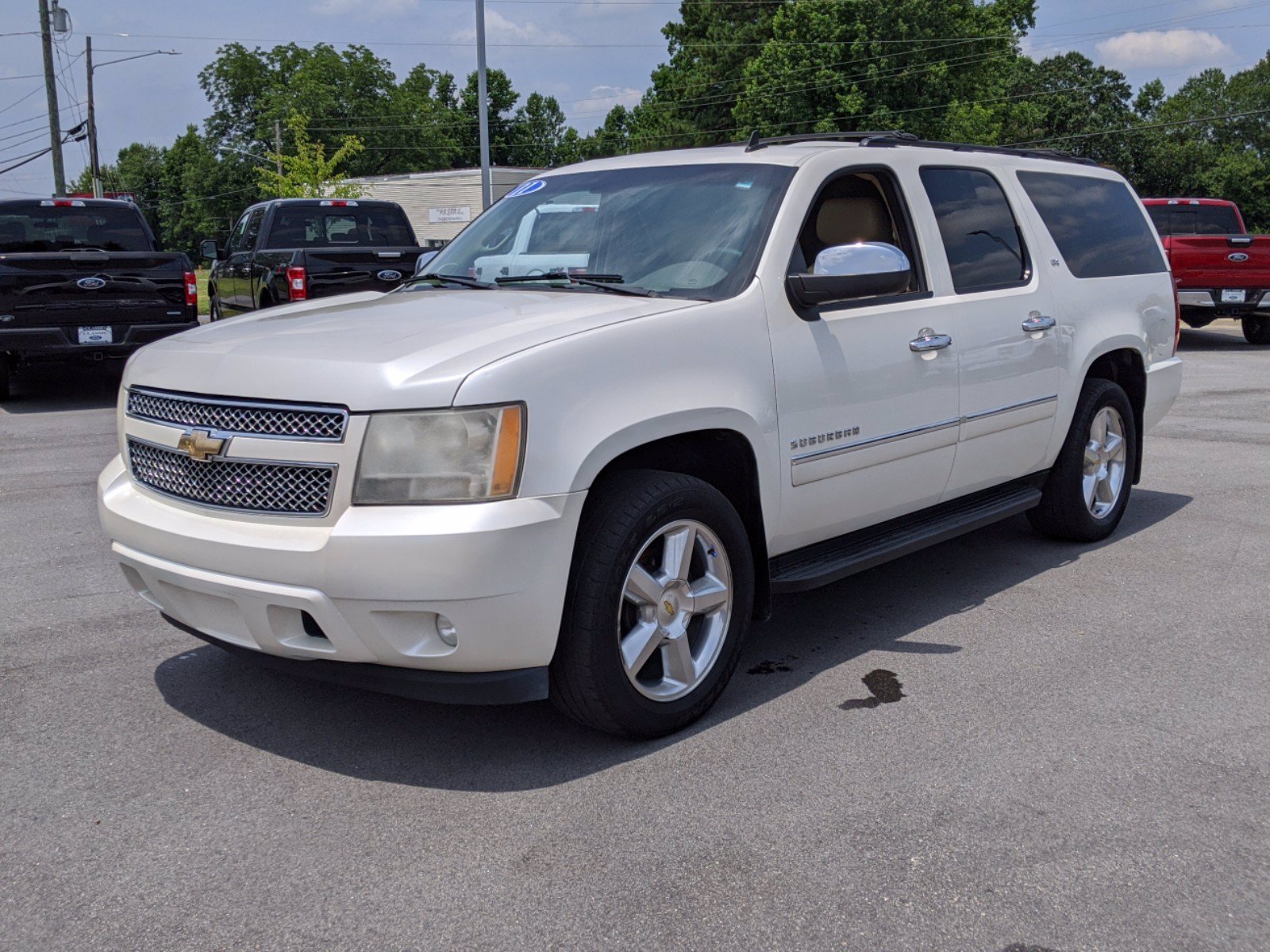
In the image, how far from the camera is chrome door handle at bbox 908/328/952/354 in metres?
4.72

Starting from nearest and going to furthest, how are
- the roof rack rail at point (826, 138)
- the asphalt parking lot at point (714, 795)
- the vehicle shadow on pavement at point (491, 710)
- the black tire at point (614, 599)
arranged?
the asphalt parking lot at point (714, 795)
the black tire at point (614, 599)
the vehicle shadow on pavement at point (491, 710)
the roof rack rail at point (826, 138)

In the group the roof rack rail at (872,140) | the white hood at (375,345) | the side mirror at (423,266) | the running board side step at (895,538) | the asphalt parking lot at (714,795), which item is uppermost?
the roof rack rail at (872,140)

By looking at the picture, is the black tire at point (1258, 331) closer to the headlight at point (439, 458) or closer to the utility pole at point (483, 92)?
the utility pole at point (483, 92)

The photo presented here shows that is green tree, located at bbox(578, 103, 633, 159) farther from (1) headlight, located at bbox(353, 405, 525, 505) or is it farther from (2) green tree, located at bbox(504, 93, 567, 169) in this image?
(1) headlight, located at bbox(353, 405, 525, 505)

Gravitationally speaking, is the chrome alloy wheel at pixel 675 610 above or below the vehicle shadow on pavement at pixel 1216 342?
above

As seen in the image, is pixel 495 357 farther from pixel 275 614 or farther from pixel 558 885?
pixel 558 885

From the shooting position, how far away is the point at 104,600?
5.41 meters

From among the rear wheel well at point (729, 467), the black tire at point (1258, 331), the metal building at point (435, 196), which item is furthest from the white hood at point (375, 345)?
the metal building at point (435, 196)

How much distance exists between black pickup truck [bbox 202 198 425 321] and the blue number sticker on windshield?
6380 millimetres


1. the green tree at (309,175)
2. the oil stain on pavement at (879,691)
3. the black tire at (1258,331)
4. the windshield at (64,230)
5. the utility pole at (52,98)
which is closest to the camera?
the oil stain on pavement at (879,691)

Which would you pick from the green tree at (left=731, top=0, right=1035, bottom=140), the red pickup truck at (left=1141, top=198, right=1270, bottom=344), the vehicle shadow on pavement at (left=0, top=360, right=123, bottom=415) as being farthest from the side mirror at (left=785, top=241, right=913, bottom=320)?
the green tree at (left=731, top=0, right=1035, bottom=140)

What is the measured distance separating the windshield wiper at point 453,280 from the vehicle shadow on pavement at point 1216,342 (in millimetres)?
13678

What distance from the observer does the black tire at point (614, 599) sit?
3537mm

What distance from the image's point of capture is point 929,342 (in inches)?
188
